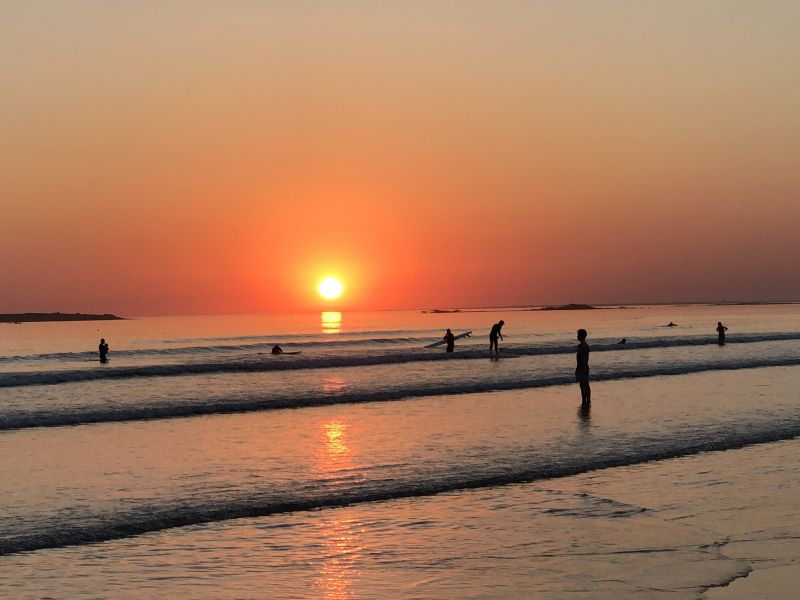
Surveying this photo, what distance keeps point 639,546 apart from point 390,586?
10.5 ft

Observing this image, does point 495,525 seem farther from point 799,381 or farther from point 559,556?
point 799,381

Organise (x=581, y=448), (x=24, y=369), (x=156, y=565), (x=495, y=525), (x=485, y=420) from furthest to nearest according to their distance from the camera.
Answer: (x=24, y=369) < (x=485, y=420) < (x=581, y=448) < (x=495, y=525) < (x=156, y=565)

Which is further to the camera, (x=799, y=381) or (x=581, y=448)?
(x=799, y=381)

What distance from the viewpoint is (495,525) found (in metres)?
11.6

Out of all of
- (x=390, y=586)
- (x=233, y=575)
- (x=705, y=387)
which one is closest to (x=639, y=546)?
(x=390, y=586)

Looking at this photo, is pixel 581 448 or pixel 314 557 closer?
pixel 314 557

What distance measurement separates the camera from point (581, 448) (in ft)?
58.1

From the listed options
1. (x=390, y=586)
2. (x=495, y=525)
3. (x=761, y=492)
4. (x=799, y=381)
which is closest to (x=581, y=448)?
(x=761, y=492)

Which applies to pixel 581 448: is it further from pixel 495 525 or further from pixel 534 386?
pixel 534 386

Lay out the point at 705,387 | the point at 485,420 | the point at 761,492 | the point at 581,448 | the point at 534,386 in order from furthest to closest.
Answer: the point at 534,386 → the point at 705,387 → the point at 485,420 → the point at 581,448 → the point at 761,492

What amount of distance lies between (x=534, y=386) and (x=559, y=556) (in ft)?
80.2

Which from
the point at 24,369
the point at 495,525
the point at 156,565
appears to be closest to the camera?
the point at 156,565

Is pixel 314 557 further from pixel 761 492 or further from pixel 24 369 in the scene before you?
pixel 24 369

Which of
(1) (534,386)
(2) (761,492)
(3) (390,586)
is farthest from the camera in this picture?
(1) (534,386)
